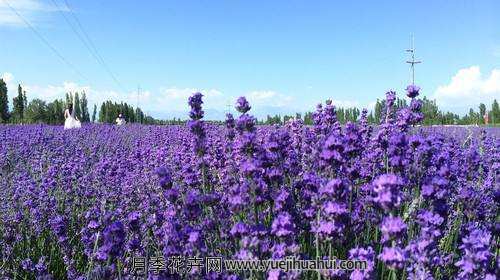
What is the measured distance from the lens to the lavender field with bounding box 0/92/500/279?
2.20 meters

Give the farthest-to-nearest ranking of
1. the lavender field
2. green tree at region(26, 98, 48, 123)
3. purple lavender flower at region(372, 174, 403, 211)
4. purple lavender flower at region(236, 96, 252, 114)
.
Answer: green tree at region(26, 98, 48, 123)
purple lavender flower at region(236, 96, 252, 114)
the lavender field
purple lavender flower at region(372, 174, 403, 211)

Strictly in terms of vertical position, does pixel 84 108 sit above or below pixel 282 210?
above

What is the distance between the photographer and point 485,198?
143 inches

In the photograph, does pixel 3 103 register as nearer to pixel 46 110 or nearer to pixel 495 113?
pixel 46 110

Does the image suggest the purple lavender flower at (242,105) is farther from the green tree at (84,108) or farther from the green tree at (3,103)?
the green tree at (84,108)

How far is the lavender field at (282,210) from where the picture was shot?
2201mm

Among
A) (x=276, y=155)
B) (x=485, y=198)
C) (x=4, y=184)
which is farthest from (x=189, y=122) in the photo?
(x=4, y=184)

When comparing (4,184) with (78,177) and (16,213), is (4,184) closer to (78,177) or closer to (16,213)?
(78,177)

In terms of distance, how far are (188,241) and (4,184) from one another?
407cm

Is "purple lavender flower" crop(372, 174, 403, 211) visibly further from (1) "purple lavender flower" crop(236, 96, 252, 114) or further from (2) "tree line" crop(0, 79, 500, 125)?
(2) "tree line" crop(0, 79, 500, 125)

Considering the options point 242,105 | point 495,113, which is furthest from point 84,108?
point 242,105

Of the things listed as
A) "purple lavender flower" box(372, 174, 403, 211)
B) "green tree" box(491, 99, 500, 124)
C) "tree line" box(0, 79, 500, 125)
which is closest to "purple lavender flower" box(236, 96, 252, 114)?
"purple lavender flower" box(372, 174, 403, 211)

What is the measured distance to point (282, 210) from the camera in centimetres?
270

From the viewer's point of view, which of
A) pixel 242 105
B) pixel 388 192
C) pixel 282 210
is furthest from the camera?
pixel 242 105
